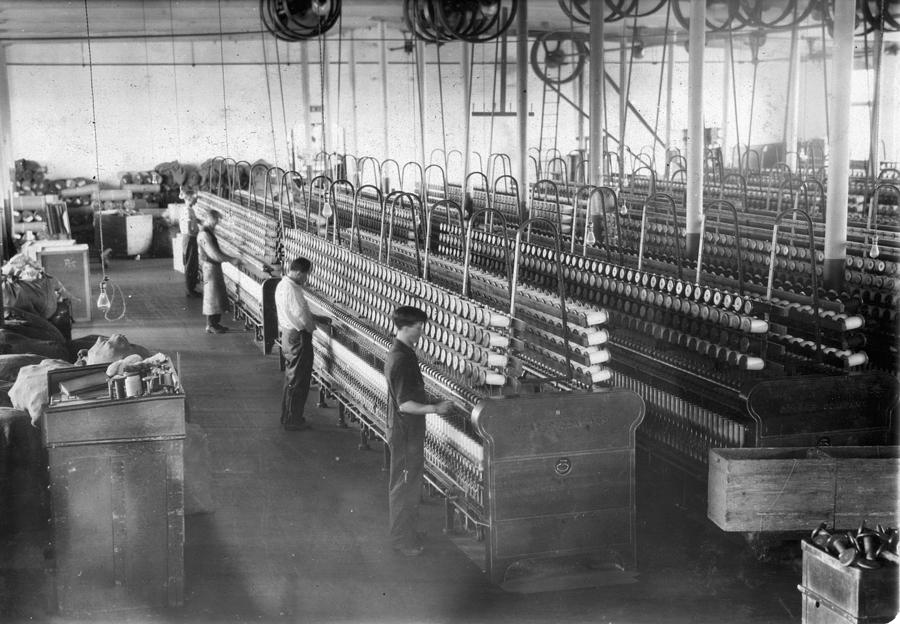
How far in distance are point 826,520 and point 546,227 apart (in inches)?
303

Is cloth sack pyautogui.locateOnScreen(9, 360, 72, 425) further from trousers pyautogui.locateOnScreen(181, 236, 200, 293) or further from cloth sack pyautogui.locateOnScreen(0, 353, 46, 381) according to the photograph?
trousers pyautogui.locateOnScreen(181, 236, 200, 293)

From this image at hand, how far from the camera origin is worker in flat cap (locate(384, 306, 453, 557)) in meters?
5.57

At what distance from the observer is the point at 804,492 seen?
521 cm

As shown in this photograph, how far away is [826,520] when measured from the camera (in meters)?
5.21

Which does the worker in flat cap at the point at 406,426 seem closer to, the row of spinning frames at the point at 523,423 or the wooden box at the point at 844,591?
the row of spinning frames at the point at 523,423

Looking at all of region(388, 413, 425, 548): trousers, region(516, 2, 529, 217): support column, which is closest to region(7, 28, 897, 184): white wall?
region(516, 2, 529, 217): support column

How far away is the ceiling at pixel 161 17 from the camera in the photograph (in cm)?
1745

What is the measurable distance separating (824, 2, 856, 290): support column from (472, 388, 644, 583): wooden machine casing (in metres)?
3.01

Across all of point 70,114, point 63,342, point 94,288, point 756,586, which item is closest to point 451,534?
point 756,586

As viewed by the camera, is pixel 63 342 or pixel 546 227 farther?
pixel 546 227

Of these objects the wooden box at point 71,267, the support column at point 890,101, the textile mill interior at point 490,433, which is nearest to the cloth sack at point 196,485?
the textile mill interior at point 490,433

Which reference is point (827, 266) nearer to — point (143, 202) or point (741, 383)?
point (741, 383)

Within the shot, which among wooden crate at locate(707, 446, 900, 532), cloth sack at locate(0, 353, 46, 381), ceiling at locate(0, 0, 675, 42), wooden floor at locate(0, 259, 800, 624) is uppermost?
ceiling at locate(0, 0, 675, 42)

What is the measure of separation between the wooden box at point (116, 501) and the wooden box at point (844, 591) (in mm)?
3035
